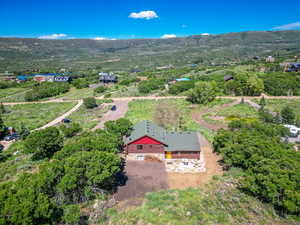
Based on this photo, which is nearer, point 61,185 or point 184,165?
point 61,185

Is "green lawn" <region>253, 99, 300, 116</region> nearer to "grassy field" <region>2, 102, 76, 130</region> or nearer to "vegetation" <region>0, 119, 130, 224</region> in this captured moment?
"vegetation" <region>0, 119, 130, 224</region>

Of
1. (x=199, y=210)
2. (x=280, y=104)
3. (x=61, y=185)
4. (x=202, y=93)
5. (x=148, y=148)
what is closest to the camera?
(x=61, y=185)

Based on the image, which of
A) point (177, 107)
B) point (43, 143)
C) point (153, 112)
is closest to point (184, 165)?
point (43, 143)

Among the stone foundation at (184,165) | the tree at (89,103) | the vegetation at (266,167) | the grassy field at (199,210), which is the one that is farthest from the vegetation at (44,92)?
the vegetation at (266,167)

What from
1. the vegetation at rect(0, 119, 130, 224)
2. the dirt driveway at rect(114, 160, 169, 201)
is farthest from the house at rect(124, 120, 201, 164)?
the vegetation at rect(0, 119, 130, 224)

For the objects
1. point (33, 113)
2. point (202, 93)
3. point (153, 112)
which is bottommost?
point (153, 112)

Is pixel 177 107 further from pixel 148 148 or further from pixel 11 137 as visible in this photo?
pixel 11 137

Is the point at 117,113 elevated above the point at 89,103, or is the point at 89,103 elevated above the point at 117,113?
the point at 89,103
